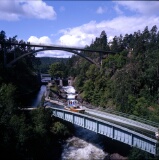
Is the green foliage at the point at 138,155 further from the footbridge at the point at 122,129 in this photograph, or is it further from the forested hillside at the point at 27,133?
the forested hillside at the point at 27,133

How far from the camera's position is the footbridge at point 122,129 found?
24.8 m

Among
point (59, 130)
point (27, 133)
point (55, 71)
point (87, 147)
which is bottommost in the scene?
point (87, 147)

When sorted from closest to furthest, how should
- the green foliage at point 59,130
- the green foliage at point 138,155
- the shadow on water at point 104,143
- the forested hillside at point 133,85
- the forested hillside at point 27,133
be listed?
the green foliage at point 138,155
the forested hillside at point 27,133
the shadow on water at point 104,143
the green foliage at point 59,130
the forested hillside at point 133,85

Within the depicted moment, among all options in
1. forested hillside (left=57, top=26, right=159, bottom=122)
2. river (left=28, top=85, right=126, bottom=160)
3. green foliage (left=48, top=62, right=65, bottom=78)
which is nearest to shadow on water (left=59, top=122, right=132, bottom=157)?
river (left=28, top=85, right=126, bottom=160)

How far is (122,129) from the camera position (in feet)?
88.1

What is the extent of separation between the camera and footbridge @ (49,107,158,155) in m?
24.8

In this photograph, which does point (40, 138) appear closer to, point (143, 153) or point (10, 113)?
point (10, 113)

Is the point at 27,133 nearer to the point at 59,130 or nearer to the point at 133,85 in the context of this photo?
the point at 59,130

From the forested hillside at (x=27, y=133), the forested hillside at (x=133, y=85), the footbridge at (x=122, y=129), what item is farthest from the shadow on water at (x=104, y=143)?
the forested hillside at (x=133, y=85)

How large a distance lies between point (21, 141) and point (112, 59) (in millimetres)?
43354

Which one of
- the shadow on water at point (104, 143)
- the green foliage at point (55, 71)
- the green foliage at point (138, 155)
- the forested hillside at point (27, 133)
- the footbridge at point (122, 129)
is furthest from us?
the green foliage at point (55, 71)

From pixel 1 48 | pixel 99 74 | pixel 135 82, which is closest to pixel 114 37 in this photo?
pixel 99 74

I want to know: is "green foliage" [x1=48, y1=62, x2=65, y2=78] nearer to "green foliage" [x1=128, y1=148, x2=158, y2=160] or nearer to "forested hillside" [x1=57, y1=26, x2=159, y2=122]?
"forested hillside" [x1=57, y1=26, x2=159, y2=122]

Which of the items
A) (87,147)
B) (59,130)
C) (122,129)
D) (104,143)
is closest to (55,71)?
(59,130)
